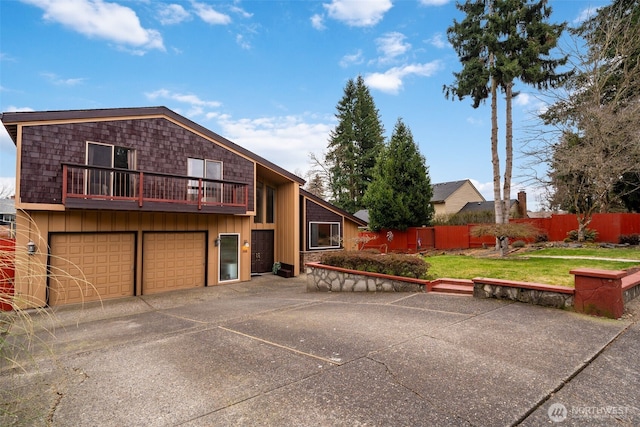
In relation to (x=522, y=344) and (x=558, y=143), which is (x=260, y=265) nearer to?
(x=522, y=344)

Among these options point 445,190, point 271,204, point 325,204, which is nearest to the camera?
point 271,204

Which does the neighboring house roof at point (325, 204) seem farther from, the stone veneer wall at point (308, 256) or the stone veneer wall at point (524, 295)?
the stone veneer wall at point (524, 295)

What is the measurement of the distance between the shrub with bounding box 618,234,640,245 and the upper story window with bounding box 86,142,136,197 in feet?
67.7

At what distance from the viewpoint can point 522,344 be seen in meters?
4.22

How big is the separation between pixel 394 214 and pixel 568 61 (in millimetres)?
11462

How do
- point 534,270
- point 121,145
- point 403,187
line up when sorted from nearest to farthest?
1. point 534,270
2. point 121,145
3. point 403,187

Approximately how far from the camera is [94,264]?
32.9 ft

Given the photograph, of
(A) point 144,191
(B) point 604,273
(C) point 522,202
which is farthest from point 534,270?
(C) point 522,202

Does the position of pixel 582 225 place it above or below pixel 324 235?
above

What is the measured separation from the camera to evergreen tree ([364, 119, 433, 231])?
778 inches

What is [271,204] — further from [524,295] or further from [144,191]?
[524,295]

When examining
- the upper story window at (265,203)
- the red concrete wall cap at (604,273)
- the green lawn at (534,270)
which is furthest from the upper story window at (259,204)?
the red concrete wall cap at (604,273)

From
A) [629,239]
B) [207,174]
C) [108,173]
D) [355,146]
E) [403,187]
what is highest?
[355,146]

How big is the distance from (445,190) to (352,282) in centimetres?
2752
